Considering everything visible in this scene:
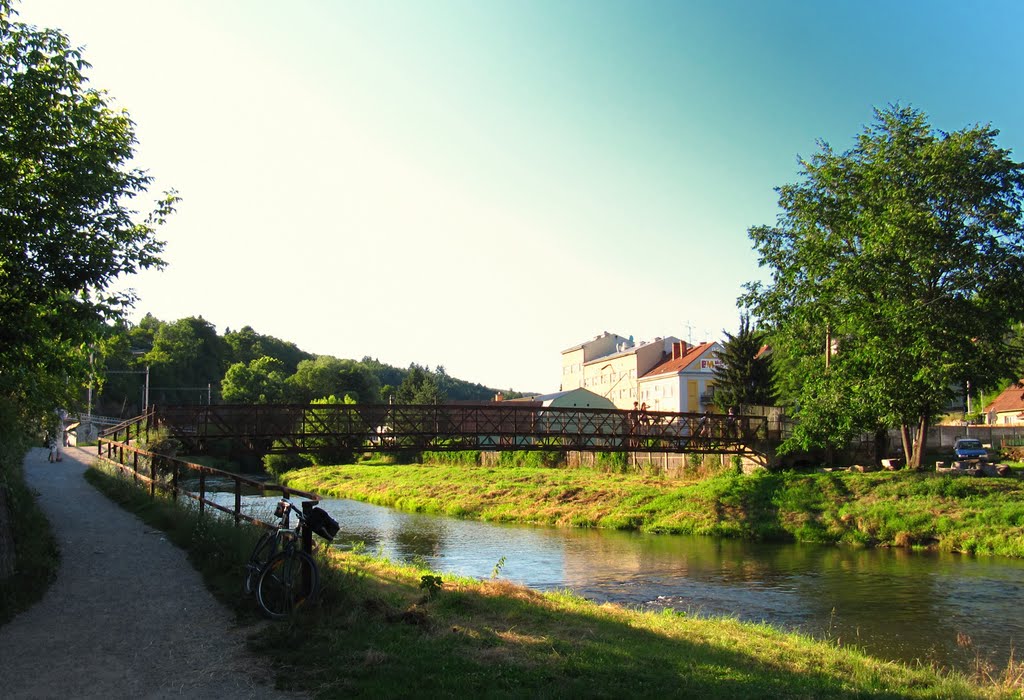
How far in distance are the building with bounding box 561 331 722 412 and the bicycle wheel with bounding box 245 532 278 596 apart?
164ft

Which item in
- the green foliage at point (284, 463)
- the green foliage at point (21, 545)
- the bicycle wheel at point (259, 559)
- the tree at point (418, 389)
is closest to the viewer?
the bicycle wheel at point (259, 559)

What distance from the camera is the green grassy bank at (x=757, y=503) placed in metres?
27.2

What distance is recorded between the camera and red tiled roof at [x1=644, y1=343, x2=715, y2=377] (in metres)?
71.3

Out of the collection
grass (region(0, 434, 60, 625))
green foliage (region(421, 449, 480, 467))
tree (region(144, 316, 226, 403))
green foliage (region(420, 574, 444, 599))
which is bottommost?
green foliage (region(421, 449, 480, 467))

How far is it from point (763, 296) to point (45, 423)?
28.8 metres

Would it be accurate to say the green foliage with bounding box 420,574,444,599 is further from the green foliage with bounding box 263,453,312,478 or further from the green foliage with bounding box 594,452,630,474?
the green foliage with bounding box 263,453,312,478

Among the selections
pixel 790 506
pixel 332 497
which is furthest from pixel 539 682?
pixel 332 497

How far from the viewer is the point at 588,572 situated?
73.1 ft

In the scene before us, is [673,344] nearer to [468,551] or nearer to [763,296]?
[763,296]

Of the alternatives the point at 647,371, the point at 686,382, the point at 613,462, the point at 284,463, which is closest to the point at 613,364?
the point at 647,371

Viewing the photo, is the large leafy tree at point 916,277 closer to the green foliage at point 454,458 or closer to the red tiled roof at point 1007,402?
the green foliage at point 454,458

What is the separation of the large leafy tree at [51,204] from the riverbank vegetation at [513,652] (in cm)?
402

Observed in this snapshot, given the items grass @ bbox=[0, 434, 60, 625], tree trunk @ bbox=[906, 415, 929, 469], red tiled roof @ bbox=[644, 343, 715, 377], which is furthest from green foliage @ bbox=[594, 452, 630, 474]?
grass @ bbox=[0, 434, 60, 625]

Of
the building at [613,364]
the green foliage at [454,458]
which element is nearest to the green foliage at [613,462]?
the green foliage at [454,458]
